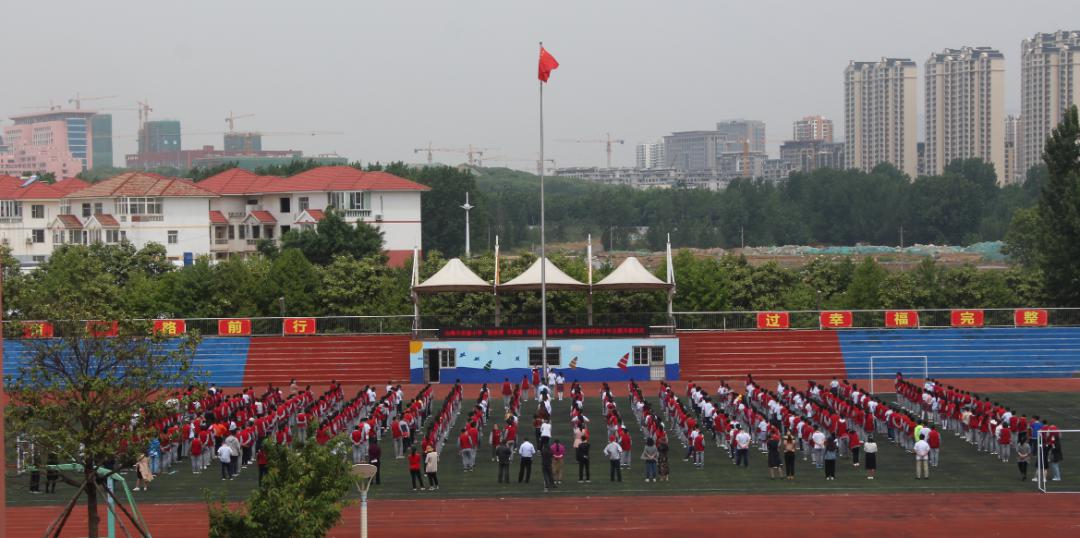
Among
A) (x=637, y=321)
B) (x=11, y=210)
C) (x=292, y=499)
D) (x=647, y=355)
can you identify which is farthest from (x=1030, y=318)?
(x=11, y=210)

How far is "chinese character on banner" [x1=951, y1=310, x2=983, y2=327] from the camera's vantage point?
140 ft

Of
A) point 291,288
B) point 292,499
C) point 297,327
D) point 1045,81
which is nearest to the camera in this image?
point 292,499

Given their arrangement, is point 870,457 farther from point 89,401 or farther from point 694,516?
point 89,401

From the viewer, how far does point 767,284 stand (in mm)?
51562

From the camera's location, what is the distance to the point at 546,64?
1449 inches

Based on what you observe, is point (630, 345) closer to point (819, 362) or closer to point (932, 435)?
point (819, 362)

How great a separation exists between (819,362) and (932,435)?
56.4ft

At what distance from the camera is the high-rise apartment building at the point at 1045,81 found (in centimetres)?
18575

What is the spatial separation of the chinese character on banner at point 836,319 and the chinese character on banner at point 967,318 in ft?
11.4

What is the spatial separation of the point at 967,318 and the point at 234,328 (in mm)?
25127

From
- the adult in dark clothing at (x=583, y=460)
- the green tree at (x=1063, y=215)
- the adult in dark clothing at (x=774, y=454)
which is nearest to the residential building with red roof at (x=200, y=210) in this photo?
the green tree at (x=1063, y=215)

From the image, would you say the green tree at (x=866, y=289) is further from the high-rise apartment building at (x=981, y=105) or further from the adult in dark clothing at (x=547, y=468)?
the high-rise apartment building at (x=981, y=105)

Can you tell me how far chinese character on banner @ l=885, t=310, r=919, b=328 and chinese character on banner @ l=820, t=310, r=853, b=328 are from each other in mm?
1278

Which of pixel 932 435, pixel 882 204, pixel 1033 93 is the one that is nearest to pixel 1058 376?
pixel 932 435
